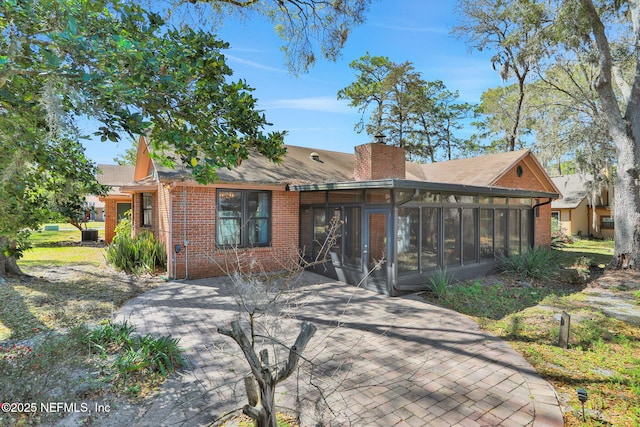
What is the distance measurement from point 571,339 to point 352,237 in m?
Answer: 4.92

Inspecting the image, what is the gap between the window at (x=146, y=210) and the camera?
1178 cm

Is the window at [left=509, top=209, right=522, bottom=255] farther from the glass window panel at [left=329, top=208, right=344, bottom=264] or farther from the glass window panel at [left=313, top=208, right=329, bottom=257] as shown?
the glass window panel at [left=313, top=208, right=329, bottom=257]

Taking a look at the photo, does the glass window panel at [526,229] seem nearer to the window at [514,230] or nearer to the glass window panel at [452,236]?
the window at [514,230]

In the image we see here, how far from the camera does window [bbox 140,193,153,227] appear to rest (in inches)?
464

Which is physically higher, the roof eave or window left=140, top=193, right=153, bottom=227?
the roof eave

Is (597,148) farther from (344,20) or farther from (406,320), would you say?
(406,320)

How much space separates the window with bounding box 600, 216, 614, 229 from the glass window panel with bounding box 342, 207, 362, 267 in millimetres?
24753

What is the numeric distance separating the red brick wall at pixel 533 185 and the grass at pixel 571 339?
263 inches

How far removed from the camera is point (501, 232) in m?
10.6

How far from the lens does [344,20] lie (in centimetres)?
934

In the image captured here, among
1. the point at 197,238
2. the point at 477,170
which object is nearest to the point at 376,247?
the point at 197,238

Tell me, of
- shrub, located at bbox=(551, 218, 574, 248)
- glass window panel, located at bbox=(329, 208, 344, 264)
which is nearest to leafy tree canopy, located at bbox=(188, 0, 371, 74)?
glass window panel, located at bbox=(329, 208, 344, 264)

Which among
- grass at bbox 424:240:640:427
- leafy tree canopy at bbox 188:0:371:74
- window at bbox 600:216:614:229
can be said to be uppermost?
leafy tree canopy at bbox 188:0:371:74

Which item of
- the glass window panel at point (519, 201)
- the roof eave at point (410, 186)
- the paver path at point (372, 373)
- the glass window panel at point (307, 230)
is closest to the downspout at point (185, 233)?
the paver path at point (372, 373)
